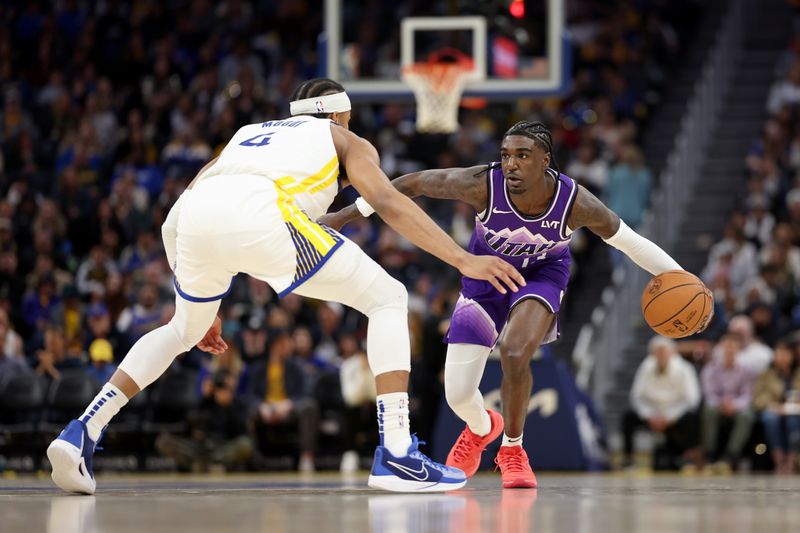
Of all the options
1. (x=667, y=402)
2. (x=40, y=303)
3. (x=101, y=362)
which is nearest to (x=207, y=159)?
(x=40, y=303)

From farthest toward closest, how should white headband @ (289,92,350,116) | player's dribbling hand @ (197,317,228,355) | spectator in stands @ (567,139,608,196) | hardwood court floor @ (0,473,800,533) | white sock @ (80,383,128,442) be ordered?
spectator in stands @ (567,139,608,196) → player's dribbling hand @ (197,317,228,355) → white headband @ (289,92,350,116) → white sock @ (80,383,128,442) → hardwood court floor @ (0,473,800,533)

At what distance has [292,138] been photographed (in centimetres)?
658

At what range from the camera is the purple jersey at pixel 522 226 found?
306 inches

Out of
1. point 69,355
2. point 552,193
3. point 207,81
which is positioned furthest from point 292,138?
point 207,81

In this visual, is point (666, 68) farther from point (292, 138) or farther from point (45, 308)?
point (292, 138)

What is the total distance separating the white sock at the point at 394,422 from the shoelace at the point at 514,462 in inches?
55.0

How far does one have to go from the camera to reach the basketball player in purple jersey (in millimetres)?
7695

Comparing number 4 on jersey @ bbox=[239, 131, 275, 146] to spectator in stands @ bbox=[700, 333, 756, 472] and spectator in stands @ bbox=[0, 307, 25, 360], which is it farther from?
spectator in stands @ bbox=[0, 307, 25, 360]

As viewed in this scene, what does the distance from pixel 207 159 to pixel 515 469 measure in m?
12.7

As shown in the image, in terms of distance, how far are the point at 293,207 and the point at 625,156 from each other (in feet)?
40.8

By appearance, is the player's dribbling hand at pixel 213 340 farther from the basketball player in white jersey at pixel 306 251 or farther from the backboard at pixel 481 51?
the backboard at pixel 481 51

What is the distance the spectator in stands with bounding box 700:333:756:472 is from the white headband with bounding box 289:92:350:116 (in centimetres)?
863

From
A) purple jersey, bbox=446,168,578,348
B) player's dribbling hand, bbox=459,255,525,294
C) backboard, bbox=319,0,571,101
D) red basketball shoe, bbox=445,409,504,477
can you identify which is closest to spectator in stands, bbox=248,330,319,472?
backboard, bbox=319,0,571,101

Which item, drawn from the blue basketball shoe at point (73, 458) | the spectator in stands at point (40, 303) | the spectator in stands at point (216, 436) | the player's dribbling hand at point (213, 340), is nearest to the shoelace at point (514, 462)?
the player's dribbling hand at point (213, 340)
